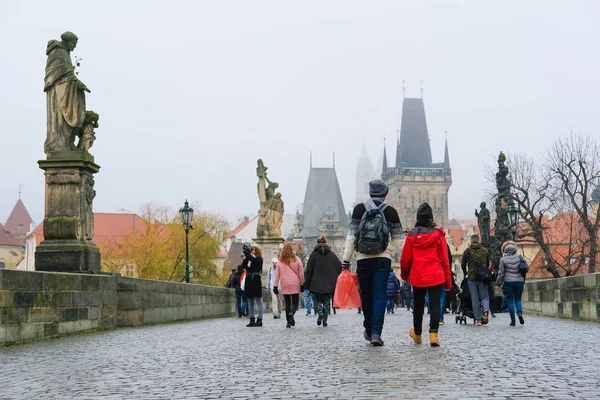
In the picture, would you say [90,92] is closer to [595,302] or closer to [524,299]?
[595,302]

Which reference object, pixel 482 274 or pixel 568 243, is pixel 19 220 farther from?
pixel 482 274

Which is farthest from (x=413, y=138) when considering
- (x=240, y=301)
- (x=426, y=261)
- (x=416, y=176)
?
(x=426, y=261)

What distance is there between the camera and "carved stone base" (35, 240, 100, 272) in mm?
14359

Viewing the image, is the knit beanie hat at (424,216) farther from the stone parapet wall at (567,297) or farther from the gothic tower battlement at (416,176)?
the gothic tower battlement at (416,176)

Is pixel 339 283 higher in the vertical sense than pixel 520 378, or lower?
higher

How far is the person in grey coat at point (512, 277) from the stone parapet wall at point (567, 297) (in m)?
1.32

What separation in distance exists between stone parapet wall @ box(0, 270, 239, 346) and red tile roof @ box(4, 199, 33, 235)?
480 feet

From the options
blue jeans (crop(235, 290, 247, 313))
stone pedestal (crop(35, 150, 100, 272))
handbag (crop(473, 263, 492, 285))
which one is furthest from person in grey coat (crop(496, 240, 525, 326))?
blue jeans (crop(235, 290, 247, 313))

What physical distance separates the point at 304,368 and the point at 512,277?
368 inches

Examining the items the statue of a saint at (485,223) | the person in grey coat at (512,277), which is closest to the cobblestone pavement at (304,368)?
the person in grey coat at (512,277)

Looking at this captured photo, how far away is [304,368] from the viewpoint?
26.3 ft

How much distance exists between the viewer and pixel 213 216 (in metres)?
75.4

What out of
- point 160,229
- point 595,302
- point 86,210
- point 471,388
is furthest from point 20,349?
point 160,229

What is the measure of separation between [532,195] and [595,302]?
4006cm
